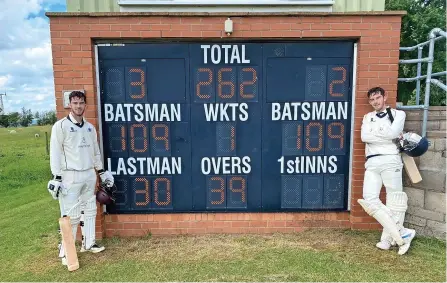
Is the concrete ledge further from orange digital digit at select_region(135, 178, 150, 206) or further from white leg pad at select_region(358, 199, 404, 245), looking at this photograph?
white leg pad at select_region(358, 199, 404, 245)

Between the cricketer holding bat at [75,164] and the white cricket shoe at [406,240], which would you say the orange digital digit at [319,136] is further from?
the cricketer holding bat at [75,164]

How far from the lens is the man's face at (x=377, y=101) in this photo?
3.86 meters

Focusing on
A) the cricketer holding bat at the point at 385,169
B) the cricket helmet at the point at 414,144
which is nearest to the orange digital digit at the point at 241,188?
the cricketer holding bat at the point at 385,169

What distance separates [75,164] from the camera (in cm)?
373

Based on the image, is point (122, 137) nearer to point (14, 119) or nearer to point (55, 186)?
point (55, 186)

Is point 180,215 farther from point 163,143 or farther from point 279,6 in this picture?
point 279,6

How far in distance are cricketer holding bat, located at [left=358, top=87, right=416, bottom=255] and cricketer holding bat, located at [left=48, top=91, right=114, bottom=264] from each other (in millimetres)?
3241

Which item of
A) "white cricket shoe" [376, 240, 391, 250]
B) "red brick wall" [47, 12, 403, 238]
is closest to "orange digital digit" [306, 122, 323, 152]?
"red brick wall" [47, 12, 403, 238]

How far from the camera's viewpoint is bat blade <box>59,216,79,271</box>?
366 cm

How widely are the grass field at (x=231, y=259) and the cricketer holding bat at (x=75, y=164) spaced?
1.58ft

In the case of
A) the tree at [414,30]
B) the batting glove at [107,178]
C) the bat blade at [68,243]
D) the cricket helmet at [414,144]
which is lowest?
the bat blade at [68,243]

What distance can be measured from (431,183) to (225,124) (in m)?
2.76

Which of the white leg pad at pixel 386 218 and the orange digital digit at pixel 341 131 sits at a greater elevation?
the orange digital digit at pixel 341 131

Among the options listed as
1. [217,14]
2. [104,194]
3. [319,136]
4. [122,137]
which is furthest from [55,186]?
[319,136]
